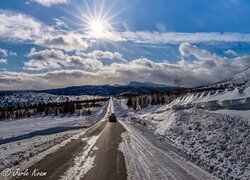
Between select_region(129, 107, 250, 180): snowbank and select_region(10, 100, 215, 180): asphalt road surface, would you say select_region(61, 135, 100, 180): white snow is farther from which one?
select_region(129, 107, 250, 180): snowbank

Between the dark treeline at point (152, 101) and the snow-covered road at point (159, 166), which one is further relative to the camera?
the dark treeline at point (152, 101)

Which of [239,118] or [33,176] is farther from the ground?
[239,118]

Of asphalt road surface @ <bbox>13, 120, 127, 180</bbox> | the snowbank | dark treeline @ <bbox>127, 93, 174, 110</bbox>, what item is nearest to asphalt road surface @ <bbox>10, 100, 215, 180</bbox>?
asphalt road surface @ <bbox>13, 120, 127, 180</bbox>

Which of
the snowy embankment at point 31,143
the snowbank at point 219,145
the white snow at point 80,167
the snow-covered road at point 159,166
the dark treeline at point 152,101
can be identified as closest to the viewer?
the white snow at point 80,167

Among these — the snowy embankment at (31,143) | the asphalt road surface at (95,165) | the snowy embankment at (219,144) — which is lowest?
the snowy embankment at (31,143)

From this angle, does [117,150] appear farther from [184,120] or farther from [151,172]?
[184,120]

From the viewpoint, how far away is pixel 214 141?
15.2 metres

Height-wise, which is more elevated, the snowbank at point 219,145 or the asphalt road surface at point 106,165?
the snowbank at point 219,145

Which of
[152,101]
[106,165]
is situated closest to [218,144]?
[106,165]

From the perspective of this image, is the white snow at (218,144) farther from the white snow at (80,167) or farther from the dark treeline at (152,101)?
the dark treeline at (152,101)

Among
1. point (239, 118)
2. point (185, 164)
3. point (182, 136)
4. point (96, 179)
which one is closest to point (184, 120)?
point (182, 136)

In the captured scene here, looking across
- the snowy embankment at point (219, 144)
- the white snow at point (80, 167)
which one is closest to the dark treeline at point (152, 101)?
the snowy embankment at point (219, 144)

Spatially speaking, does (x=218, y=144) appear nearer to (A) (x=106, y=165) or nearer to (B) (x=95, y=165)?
(A) (x=106, y=165)

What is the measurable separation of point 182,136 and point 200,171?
8.96 metres
